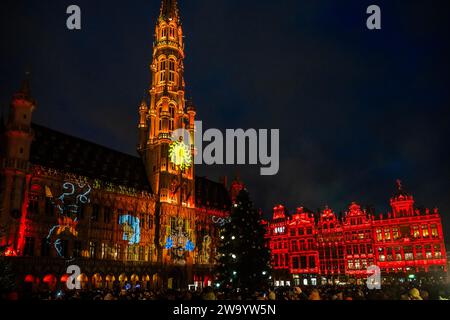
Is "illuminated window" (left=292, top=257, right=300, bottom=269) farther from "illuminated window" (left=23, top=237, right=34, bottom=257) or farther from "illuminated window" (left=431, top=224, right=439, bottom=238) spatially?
"illuminated window" (left=23, top=237, right=34, bottom=257)

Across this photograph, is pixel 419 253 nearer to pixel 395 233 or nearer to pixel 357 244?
pixel 395 233

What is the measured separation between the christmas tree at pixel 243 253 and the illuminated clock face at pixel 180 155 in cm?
3163

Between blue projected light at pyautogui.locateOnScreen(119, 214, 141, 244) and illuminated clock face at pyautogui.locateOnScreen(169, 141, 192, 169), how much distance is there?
12.3 metres

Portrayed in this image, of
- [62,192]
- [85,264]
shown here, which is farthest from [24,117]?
[85,264]

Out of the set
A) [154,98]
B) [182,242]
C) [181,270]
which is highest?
[154,98]

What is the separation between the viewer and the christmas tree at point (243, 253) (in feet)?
92.3

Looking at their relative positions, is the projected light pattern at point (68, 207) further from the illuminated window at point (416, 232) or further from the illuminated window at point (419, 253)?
the illuminated window at point (419, 253)

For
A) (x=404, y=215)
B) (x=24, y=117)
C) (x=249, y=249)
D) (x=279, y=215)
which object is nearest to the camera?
(x=249, y=249)

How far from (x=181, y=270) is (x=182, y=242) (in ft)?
13.8

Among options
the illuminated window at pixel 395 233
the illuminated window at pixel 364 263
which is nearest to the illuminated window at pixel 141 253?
the illuminated window at pixel 364 263

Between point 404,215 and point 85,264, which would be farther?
point 404,215

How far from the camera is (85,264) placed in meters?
44.0
